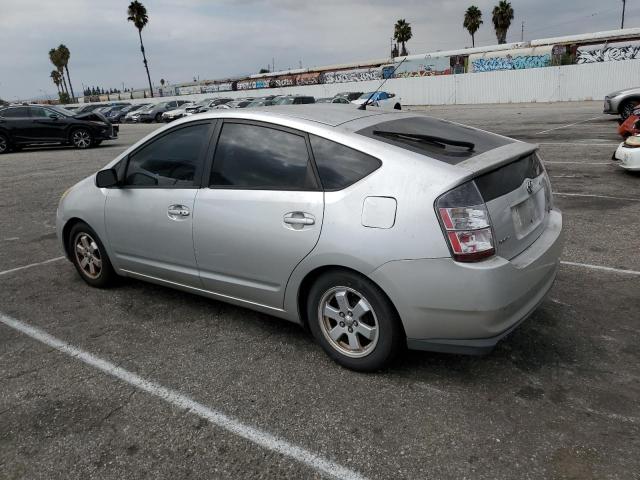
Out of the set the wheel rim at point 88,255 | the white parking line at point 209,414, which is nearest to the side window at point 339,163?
the white parking line at point 209,414

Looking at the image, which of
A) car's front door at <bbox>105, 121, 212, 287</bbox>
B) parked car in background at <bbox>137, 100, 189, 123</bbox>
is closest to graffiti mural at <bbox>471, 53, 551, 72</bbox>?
parked car in background at <bbox>137, 100, 189, 123</bbox>

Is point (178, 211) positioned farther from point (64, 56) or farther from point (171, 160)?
point (64, 56)

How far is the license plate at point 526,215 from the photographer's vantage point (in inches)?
119

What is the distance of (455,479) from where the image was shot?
2.32 metres

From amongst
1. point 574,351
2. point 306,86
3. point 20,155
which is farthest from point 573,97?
point 574,351

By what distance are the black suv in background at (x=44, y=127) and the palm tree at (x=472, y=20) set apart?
62.1 m

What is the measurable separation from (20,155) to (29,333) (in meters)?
16.4

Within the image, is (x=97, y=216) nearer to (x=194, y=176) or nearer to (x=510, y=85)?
(x=194, y=176)

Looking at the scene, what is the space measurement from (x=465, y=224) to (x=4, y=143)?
2034cm

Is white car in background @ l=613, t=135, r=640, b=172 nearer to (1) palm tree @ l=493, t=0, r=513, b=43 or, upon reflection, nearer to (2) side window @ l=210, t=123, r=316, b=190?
(2) side window @ l=210, t=123, r=316, b=190

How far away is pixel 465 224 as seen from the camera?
272cm

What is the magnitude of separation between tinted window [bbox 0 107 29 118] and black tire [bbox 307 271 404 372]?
18.6 m

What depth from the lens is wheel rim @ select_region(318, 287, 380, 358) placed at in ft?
10.1

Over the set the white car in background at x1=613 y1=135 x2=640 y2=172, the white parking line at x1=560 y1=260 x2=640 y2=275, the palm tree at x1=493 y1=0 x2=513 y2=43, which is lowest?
the white parking line at x1=560 y1=260 x2=640 y2=275
